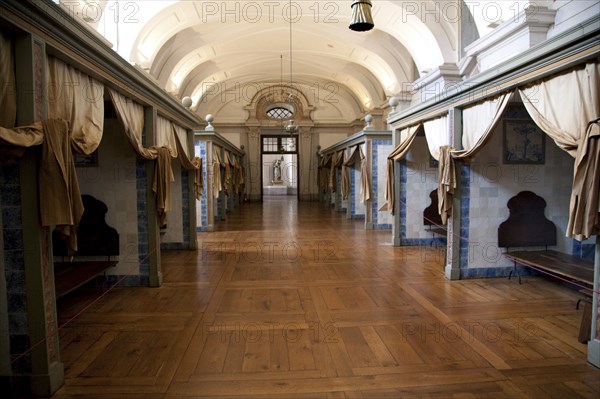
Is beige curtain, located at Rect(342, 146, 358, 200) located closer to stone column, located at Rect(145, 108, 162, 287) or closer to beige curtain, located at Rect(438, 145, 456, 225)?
beige curtain, located at Rect(438, 145, 456, 225)

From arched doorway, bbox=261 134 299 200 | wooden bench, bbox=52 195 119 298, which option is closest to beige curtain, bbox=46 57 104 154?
wooden bench, bbox=52 195 119 298

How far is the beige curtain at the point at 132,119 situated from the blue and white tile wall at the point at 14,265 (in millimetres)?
1573

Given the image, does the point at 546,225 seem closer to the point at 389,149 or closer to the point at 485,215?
the point at 485,215

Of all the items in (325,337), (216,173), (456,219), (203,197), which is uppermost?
(216,173)

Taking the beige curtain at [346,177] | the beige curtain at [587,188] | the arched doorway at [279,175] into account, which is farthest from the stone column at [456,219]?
the arched doorway at [279,175]

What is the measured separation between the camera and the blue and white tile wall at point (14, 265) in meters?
2.47

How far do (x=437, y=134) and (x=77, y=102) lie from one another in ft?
14.5

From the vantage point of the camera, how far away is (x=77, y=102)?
314 centimetres

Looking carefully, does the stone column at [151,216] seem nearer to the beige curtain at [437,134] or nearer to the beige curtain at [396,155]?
the beige curtain at [437,134]

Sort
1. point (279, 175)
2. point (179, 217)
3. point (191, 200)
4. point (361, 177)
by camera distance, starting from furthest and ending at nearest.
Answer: point (279, 175) < point (361, 177) < point (179, 217) < point (191, 200)

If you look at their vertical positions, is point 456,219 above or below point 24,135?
below

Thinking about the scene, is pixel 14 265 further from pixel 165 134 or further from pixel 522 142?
pixel 522 142

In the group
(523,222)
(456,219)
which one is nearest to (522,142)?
(523,222)

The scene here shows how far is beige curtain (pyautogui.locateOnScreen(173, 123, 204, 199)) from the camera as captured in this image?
239 inches
